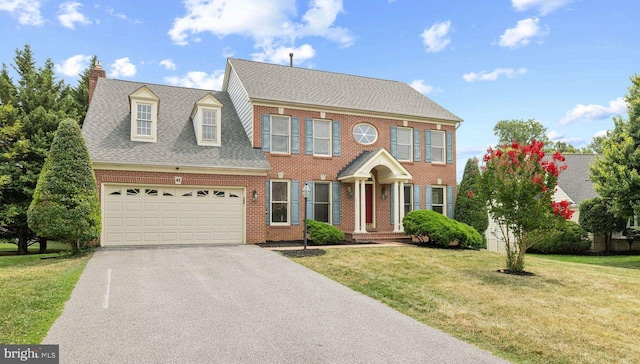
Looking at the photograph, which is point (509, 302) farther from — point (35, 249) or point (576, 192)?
point (576, 192)

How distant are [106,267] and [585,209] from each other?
74.9 ft

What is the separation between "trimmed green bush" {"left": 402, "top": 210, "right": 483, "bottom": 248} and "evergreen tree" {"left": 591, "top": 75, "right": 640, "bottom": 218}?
22.0ft

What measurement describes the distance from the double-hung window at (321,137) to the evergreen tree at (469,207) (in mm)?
6650

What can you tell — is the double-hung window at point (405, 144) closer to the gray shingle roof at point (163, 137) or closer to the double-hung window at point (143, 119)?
the gray shingle roof at point (163, 137)

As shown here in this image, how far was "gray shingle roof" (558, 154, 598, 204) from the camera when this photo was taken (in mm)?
25984

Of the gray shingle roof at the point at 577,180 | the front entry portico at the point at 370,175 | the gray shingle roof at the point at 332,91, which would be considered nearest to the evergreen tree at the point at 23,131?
the gray shingle roof at the point at 332,91

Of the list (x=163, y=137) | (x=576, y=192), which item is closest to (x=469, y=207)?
(x=576, y=192)

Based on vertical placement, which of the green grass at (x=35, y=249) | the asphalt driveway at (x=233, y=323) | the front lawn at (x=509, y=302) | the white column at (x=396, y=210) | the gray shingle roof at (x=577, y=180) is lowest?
the green grass at (x=35, y=249)

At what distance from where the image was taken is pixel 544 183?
401 inches

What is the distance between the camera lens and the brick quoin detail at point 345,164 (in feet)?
55.8

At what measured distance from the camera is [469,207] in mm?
19312

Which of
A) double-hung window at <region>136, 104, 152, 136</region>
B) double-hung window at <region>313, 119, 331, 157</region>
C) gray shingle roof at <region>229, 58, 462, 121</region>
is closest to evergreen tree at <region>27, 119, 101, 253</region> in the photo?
double-hung window at <region>136, 104, 152, 136</region>

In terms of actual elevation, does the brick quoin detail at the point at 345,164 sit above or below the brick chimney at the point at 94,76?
below

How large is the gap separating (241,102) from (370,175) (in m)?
6.42
